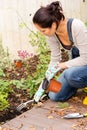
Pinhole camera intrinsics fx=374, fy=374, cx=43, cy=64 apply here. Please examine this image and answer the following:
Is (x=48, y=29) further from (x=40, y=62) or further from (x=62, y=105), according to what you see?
(x=40, y=62)

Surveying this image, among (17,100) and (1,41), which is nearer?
(17,100)

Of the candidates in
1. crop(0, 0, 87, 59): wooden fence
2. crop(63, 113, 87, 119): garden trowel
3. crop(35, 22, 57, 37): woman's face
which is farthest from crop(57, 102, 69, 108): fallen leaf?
crop(0, 0, 87, 59): wooden fence

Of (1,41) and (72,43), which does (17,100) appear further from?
(1,41)

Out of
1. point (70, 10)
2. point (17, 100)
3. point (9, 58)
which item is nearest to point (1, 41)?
point (9, 58)

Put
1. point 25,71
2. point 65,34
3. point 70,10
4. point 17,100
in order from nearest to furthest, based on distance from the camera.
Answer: point 65,34, point 17,100, point 25,71, point 70,10

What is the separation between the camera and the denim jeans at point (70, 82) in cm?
387

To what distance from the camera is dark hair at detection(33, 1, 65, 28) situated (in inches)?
135

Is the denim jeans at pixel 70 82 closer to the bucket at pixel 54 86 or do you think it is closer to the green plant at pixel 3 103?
the bucket at pixel 54 86

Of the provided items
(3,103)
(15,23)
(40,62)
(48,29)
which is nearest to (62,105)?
(3,103)

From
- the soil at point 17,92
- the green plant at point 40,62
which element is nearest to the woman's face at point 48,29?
the green plant at point 40,62

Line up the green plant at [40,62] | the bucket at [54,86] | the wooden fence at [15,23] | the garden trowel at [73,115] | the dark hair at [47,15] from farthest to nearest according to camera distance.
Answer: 1. the wooden fence at [15,23]
2. the green plant at [40,62]
3. the bucket at [54,86]
4. the garden trowel at [73,115]
5. the dark hair at [47,15]

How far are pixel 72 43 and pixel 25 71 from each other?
4.54ft

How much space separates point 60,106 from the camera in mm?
3900

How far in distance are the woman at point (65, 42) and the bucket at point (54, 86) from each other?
16 centimetres
